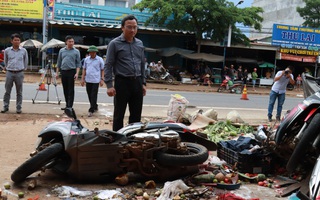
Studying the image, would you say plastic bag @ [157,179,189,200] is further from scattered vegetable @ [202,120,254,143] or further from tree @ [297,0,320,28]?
tree @ [297,0,320,28]

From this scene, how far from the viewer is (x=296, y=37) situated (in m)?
28.7

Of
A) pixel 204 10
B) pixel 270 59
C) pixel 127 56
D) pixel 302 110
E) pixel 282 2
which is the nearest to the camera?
pixel 302 110

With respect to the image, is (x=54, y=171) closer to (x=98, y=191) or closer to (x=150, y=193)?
(x=98, y=191)

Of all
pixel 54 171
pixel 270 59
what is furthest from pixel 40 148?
pixel 270 59

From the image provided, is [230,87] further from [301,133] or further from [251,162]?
[301,133]

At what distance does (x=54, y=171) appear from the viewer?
4438 mm

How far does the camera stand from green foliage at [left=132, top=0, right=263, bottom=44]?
83.5 feet

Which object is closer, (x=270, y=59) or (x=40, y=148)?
(x=40, y=148)

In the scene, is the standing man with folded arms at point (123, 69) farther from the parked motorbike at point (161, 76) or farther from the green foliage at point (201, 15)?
the parked motorbike at point (161, 76)

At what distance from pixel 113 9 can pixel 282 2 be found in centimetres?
3358

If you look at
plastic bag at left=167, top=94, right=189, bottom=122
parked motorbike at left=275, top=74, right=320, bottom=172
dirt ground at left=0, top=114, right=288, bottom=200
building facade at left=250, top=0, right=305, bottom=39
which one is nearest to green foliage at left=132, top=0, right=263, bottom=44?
plastic bag at left=167, top=94, right=189, bottom=122

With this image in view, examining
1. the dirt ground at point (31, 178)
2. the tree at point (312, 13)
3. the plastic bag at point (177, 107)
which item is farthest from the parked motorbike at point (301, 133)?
the tree at point (312, 13)

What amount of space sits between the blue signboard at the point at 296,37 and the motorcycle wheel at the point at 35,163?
27.0m

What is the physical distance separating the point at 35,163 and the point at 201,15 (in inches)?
913
